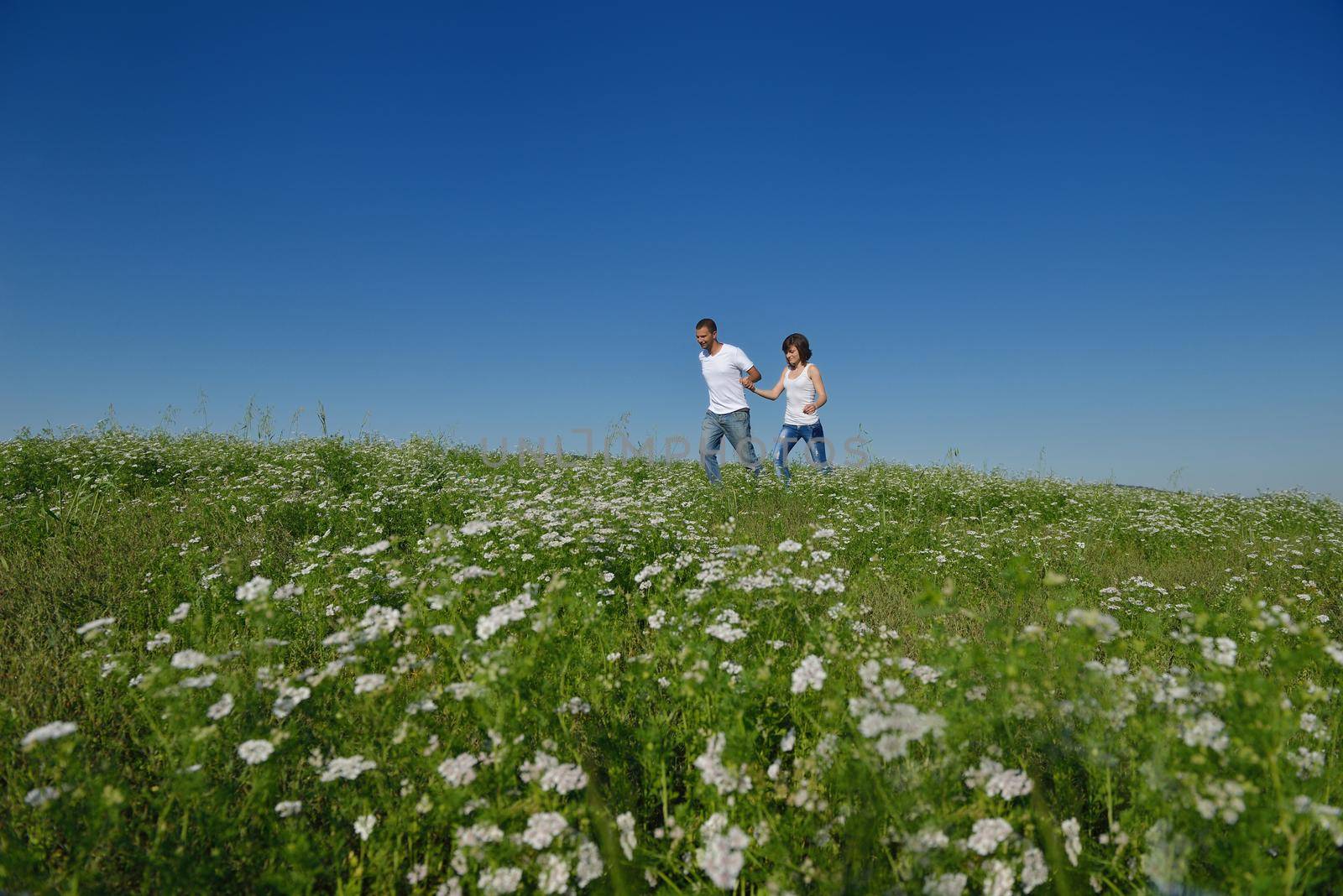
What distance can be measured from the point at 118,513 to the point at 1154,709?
1019cm

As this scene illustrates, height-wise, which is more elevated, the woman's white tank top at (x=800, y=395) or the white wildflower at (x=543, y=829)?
the woman's white tank top at (x=800, y=395)

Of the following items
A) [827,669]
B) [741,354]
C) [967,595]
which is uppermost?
[741,354]

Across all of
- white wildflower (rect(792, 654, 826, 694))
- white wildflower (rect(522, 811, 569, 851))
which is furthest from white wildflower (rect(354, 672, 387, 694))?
white wildflower (rect(792, 654, 826, 694))

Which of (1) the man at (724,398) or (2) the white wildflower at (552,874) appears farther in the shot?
(1) the man at (724,398)

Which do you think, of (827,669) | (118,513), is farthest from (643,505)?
(118,513)

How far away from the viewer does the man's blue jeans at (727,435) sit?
1127 cm

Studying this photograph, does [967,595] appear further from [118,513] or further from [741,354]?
[118,513]

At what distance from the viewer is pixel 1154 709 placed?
8.97 feet

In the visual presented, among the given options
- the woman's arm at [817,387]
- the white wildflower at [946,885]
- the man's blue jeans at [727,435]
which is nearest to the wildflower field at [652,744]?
the white wildflower at [946,885]

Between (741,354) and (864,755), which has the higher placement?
(741,354)

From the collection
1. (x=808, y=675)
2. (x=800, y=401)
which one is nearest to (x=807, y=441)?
(x=800, y=401)

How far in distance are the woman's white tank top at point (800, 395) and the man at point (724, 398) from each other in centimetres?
107

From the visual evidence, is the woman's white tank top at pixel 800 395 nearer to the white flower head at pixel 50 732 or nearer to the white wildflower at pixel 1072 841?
the white wildflower at pixel 1072 841

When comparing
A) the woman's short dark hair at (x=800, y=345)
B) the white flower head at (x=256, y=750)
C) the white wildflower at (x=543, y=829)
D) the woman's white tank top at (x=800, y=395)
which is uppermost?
the woman's short dark hair at (x=800, y=345)
